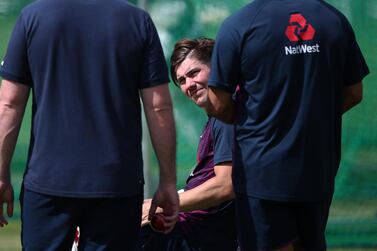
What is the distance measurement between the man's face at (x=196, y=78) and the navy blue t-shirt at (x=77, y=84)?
35.2 inches

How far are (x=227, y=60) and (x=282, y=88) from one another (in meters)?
0.24

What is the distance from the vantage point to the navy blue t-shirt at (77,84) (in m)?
3.55

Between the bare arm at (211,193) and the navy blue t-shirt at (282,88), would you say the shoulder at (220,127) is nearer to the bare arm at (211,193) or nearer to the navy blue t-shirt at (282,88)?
the bare arm at (211,193)

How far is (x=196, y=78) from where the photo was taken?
446cm

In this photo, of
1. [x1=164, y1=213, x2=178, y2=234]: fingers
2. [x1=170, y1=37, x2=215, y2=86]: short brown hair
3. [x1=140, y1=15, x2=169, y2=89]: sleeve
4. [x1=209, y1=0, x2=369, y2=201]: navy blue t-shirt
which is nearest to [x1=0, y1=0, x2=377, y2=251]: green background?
[x1=170, y1=37, x2=215, y2=86]: short brown hair

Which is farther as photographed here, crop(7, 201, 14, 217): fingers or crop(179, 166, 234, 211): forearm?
crop(179, 166, 234, 211): forearm

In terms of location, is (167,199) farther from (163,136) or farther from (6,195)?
(6,195)

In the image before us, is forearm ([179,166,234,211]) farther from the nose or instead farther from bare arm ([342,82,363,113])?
bare arm ([342,82,363,113])

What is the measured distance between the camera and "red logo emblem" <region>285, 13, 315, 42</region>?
3.74m

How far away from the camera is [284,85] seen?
3.73 meters

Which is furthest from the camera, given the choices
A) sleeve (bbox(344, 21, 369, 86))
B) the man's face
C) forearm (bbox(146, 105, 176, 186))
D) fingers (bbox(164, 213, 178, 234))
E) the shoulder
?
the man's face

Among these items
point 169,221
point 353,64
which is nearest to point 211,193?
point 169,221

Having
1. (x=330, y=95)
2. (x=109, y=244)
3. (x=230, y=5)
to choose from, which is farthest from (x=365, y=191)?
(x=109, y=244)

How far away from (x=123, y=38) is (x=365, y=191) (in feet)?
11.5
